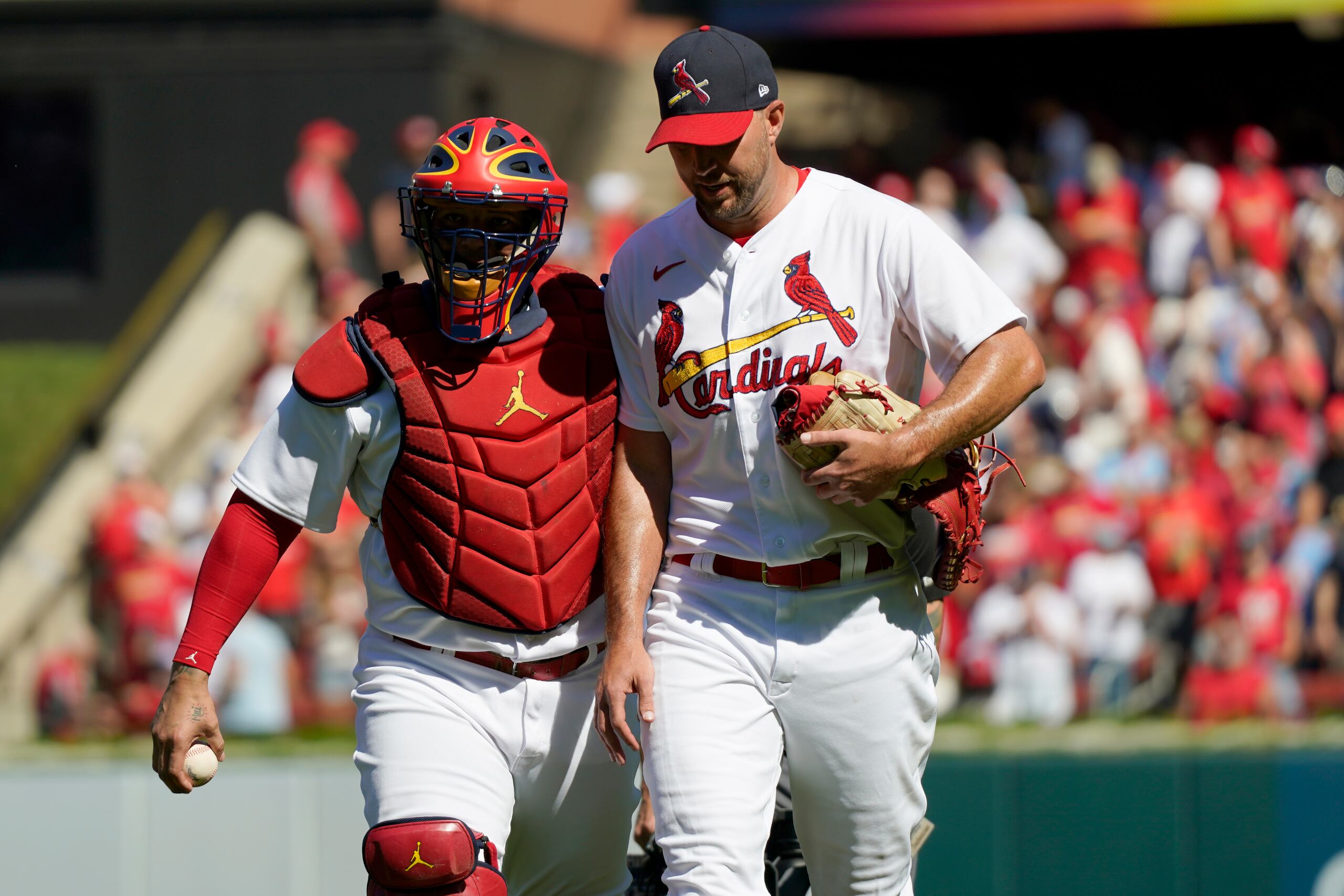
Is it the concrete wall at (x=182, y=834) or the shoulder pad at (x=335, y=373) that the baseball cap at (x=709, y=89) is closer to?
the shoulder pad at (x=335, y=373)

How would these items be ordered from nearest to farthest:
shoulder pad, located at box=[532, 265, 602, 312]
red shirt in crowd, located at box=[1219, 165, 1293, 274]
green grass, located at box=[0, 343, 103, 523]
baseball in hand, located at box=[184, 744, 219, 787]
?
baseball in hand, located at box=[184, 744, 219, 787] < shoulder pad, located at box=[532, 265, 602, 312] < red shirt in crowd, located at box=[1219, 165, 1293, 274] < green grass, located at box=[0, 343, 103, 523]

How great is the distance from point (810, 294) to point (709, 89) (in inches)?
19.0

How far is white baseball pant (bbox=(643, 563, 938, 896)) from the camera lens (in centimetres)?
354

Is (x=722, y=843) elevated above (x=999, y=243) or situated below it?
below

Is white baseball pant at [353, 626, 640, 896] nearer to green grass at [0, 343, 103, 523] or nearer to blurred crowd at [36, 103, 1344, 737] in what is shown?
blurred crowd at [36, 103, 1344, 737]

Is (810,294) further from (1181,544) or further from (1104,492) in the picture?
(1104,492)

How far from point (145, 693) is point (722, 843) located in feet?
18.8

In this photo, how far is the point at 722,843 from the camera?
137 inches

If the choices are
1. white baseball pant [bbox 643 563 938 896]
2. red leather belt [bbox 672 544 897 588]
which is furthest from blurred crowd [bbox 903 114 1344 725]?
red leather belt [bbox 672 544 897 588]

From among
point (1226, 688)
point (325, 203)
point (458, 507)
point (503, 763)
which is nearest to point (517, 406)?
point (458, 507)

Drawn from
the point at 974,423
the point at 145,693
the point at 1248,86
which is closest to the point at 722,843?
the point at 974,423

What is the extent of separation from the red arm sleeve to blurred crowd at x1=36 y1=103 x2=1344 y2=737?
13.8 feet

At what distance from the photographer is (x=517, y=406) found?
373cm

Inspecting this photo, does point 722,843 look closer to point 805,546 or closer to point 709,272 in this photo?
point 805,546
